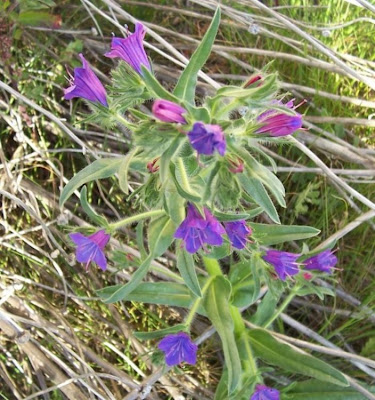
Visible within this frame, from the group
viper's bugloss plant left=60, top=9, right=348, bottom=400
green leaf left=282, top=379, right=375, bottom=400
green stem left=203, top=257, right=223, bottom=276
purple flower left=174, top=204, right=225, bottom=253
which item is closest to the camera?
viper's bugloss plant left=60, top=9, right=348, bottom=400

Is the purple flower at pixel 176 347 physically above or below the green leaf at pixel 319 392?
above

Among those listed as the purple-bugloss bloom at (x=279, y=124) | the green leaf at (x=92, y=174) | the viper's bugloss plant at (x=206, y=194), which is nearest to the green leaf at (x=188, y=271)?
the viper's bugloss plant at (x=206, y=194)

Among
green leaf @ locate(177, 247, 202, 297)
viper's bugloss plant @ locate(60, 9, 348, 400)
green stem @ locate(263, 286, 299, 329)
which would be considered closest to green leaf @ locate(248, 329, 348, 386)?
viper's bugloss plant @ locate(60, 9, 348, 400)

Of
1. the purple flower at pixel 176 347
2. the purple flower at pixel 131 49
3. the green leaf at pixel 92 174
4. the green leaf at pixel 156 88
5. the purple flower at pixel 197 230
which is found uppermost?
the purple flower at pixel 131 49

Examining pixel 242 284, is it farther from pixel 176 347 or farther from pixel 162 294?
pixel 176 347

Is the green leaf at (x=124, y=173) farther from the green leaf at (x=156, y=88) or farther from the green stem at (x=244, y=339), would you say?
the green stem at (x=244, y=339)

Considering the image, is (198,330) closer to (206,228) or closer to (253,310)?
(253,310)

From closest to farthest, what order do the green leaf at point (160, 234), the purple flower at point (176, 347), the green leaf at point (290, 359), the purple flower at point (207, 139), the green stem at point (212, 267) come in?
the purple flower at point (207, 139), the green leaf at point (160, 234), the purple flower at point (176, 347), the green leaf at point (290, 359), the green stem at point (212, 267)

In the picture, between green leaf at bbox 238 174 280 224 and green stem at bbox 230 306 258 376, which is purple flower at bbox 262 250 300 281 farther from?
green leaf at bbox 238 174 280 224

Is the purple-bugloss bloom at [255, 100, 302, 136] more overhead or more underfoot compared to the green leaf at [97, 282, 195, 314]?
more overhead
